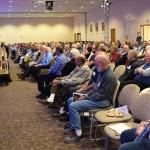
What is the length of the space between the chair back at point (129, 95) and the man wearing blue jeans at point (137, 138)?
0.79 metres

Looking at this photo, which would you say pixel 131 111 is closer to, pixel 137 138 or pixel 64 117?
pixel 137 138

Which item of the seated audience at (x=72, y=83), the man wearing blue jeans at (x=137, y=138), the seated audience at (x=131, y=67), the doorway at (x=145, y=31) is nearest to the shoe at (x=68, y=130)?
the seated audience at (x=72, y=83)

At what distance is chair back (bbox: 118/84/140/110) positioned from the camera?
12.4ft

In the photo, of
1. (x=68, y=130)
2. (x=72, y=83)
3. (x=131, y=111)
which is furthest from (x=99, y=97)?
(x=72, y=83)

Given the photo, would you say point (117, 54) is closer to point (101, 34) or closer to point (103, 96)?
point (103, 96)

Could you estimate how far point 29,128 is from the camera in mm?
5047

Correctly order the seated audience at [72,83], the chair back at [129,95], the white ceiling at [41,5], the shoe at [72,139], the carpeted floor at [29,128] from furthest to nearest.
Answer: the white ceiling at [41,5] < the seated audience at [72,83] < the shoe at [72,139] < the carpeted floor at [29,128] < the chair back at [129,95]

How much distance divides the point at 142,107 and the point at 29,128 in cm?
219

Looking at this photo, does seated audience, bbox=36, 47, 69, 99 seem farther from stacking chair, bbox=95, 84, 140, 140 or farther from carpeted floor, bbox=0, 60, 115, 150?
stacking chair, bbox=95, 84, 140, 140

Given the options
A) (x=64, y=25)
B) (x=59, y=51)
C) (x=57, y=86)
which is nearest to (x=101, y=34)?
(x=64, y=25)

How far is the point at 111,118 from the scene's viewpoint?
3.72 metres

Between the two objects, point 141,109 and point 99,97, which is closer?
point 141,109

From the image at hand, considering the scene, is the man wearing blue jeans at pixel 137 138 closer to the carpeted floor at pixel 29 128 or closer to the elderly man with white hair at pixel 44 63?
the carpeted floor at pixel 29 128

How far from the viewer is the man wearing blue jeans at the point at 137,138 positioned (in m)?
2.55
